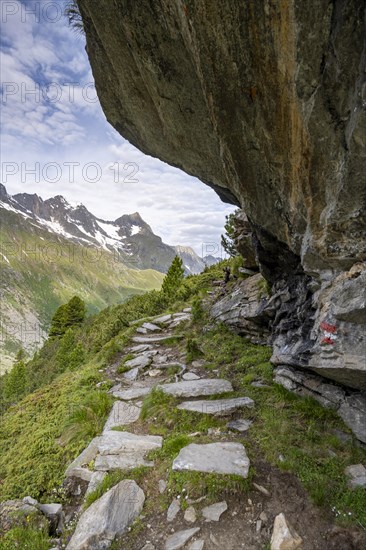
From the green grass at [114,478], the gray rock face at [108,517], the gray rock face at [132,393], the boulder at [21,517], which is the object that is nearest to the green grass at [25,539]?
the boulder at [21,517]

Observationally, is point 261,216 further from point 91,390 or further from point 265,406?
point 91,390

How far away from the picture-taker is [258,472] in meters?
6.53

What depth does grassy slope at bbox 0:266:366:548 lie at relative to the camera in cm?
616

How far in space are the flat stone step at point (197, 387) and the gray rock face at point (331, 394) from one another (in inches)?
74.4

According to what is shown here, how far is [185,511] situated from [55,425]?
249 inches

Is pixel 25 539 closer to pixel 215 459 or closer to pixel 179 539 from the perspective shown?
pixel 179 539

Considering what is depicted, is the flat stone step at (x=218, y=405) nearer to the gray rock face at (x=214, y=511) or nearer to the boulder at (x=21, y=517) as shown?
the gray rock face at (x=214, y=511)

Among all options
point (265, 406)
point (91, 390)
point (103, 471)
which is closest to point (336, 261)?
point (265, 406)

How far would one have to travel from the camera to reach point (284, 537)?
491 cm

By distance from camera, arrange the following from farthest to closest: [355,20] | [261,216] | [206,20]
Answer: [261,216]
[206,20]
[355,20]

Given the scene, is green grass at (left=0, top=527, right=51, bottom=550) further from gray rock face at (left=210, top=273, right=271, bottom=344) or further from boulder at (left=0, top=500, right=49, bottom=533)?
gray rock face at (left=210, top=273, right=271, bottom=344)

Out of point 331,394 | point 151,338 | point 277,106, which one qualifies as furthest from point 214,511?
point 151,338

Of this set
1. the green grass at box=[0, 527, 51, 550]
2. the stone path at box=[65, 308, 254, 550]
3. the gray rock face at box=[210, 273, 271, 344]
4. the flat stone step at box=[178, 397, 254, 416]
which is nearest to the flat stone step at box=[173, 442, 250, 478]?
the stone path at box=[65, 308, 254, 550]

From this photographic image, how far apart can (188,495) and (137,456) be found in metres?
1.93
